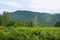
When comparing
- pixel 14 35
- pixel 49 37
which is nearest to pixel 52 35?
pixel 49 37

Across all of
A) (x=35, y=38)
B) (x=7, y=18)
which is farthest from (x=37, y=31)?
(x=7, y=18)

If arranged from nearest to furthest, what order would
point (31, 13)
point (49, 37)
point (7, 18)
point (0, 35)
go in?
point (0, 35) < point (49, 37) < point (7, 18) < point (31, 13)

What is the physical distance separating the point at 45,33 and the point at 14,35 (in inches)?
135

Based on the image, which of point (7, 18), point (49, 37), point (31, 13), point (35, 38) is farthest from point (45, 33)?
point (31, 13)

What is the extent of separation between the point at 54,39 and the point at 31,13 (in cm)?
8650

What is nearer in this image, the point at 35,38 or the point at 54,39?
the point at 35,38

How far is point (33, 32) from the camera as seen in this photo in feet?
56.2

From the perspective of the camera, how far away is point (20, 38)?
14266 millimetres

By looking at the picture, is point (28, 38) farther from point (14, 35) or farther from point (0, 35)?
point (0, 35)

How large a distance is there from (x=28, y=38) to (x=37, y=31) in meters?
3.12

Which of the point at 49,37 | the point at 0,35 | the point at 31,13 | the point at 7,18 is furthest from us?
the point at 31,13

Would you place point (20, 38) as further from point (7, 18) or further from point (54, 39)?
point (7, 18)

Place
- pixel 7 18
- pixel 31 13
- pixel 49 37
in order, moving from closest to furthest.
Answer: pixel 49 37
pixel 7 18
pixel 31 13

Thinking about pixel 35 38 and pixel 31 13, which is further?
pixel 31 13
